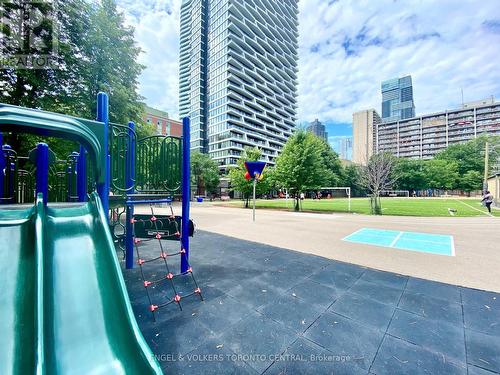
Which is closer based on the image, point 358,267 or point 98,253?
point 98,253

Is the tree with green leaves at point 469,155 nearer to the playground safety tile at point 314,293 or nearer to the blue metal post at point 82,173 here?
the playground safety tile at point 314,293

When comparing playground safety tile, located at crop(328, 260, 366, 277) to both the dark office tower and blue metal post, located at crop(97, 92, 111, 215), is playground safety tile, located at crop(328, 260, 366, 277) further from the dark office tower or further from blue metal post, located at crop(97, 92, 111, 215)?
the dark office tower

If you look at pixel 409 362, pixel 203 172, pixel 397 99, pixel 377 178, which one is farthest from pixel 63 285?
pixel 397 99

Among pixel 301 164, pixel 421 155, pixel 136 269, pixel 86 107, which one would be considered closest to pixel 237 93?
pixel 301 164

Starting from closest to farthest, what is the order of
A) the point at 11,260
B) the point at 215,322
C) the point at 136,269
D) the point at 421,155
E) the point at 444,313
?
1. the point at 11,260
2. the point at 215,322
3. the point at 444,313
4. the point at 136,269
5. the point at 421,155

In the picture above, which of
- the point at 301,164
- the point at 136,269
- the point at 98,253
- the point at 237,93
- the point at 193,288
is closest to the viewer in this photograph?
the point at 98,253

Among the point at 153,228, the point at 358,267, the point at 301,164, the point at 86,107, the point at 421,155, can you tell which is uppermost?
the point at 421,155

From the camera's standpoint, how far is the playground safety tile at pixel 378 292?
3.29 metres

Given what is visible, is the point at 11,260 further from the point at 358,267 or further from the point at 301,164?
the point at 301,164

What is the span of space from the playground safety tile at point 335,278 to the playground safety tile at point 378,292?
0.13 metres

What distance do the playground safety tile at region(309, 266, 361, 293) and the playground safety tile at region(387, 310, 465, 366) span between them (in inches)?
36.4

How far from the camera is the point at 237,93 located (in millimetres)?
66312

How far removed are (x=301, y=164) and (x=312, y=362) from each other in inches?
725

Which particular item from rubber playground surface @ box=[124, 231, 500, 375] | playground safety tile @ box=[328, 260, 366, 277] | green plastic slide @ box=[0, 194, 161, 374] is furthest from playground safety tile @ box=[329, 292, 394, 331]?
green plastic slide @ box=[0, 194, 161, 374]
